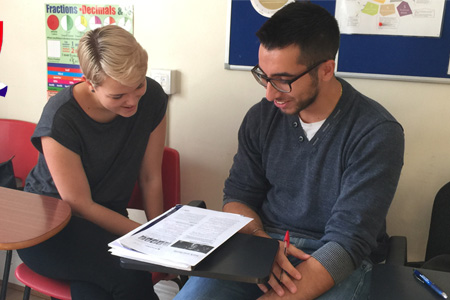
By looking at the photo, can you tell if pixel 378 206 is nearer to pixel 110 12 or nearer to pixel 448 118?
pixel 448 118

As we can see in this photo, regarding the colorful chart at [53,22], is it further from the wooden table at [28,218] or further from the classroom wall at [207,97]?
the wooden table at [28,218]

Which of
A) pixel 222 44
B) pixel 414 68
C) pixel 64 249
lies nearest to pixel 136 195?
pixel 64 249

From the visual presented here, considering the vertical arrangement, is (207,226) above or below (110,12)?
below

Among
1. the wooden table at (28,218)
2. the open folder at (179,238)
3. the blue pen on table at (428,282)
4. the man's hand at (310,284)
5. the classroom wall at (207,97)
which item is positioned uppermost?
the classroom wall at (207,97)

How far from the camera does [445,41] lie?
5.11ft

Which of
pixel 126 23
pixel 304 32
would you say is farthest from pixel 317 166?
pixel 126 23

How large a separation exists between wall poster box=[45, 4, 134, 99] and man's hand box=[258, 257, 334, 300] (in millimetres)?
1345

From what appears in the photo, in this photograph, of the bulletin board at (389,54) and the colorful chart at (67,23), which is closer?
the bulletin board at (389,54)

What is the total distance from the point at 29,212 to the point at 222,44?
100 centimetres

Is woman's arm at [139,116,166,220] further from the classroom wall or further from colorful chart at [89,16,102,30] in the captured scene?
colorful chart at [89,16,102,30]

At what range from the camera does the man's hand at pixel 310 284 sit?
3.97 ft

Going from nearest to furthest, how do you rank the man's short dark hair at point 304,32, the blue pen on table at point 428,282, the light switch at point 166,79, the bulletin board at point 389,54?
the blue pen on table at point 428,282
the man's short dark hair at point 304,32
the bulletin board at point 389,54
the light switch at point 166,79

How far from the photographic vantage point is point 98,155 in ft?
5.33

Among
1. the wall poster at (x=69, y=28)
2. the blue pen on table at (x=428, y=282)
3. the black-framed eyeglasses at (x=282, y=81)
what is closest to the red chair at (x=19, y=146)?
the wall poster at (x=69, y=28)
